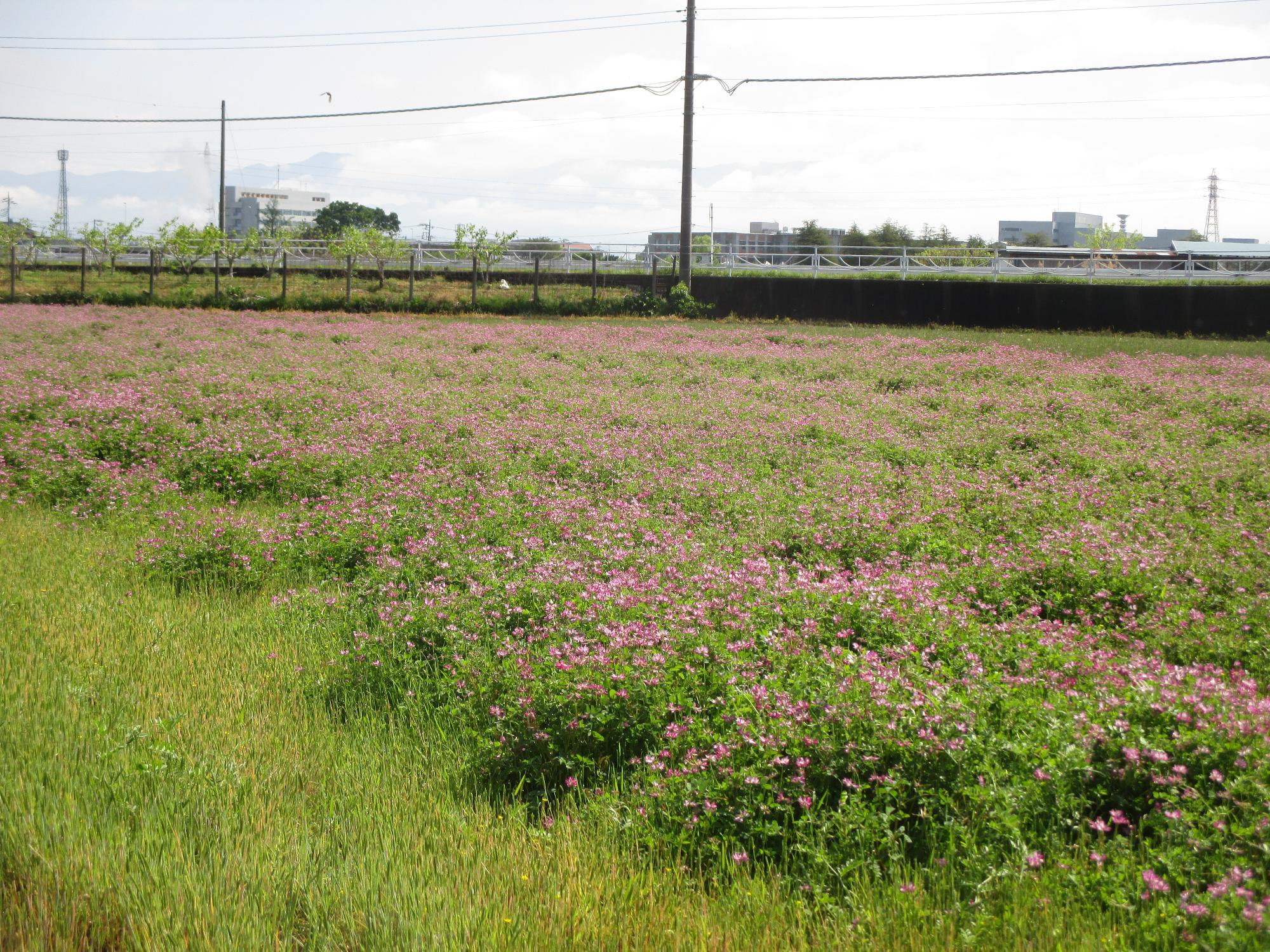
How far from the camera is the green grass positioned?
3.12 meters

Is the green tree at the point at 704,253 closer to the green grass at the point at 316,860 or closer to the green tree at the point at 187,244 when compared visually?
the green tree at the point at 187,244

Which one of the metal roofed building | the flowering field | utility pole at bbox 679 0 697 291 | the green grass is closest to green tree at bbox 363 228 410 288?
utility pole at bbox 679 0 697 291

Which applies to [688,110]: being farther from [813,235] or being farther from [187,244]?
[813,235]

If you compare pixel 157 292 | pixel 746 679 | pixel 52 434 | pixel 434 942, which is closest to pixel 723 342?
pixel 52 434

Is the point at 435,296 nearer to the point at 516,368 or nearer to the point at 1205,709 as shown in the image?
the point at 516,368

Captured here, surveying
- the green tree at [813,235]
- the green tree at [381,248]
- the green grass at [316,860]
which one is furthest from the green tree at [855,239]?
the green grass at [316,860]

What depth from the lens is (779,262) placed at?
51.4 meters

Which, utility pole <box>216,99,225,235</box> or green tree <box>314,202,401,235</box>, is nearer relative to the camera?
utility pole <box>216,99,225,235</box>

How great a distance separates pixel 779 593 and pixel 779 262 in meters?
47.5

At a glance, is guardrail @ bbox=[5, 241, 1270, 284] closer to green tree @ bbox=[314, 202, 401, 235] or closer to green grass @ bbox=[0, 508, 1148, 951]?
green grass @ bbox=[0, 508, 1148, 951]

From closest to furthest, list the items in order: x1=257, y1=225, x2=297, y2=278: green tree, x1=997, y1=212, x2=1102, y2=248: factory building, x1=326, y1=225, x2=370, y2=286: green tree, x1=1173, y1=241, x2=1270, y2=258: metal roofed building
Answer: x1=326, y1=225, x2=370, y2=286: green tree, x1=257, y1=225, x2=297, y2=278: green tree, x1=1173, y1=241, x2=1270, y2=258: metal roofed building, x1=997, y1=212, x2=1102, y2=248: factory building

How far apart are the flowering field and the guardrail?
24327 mm

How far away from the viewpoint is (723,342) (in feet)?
78.0

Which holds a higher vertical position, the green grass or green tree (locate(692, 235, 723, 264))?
green tree (locate(692, 235, 723, 264))
